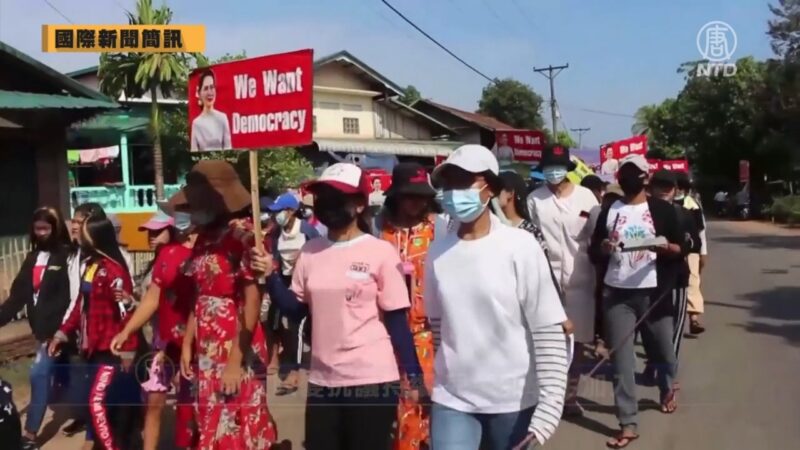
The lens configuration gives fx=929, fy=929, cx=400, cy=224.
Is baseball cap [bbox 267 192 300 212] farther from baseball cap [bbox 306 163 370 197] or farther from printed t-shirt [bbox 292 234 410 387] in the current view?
printed t-shirt [bbox 292 234 410 387]

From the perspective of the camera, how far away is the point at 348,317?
13.0 ft

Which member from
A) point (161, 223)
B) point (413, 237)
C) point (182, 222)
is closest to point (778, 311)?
point (413, 237)

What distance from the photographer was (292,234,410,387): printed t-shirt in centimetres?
396

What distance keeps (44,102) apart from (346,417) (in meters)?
8.62

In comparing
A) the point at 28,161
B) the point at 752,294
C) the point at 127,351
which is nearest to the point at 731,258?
the point at 752,294

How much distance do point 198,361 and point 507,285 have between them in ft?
6.14

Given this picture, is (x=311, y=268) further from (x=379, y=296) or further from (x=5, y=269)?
(x=5, y=269)

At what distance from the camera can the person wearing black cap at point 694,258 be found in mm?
8953

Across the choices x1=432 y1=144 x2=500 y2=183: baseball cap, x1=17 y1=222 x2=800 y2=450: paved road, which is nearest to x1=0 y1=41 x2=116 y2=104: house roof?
x1=17 y1=222 x2=800 y2=450: paved road

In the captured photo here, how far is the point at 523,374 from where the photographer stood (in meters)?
3.30

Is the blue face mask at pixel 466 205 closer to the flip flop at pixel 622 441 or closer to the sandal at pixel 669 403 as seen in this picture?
the flip flop at pixel 622 441

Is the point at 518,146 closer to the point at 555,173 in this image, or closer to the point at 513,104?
the point at 555,173

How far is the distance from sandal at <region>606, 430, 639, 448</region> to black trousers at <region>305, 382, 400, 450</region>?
A: 7.65ft

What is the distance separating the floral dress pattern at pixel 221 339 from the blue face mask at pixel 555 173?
295cm
